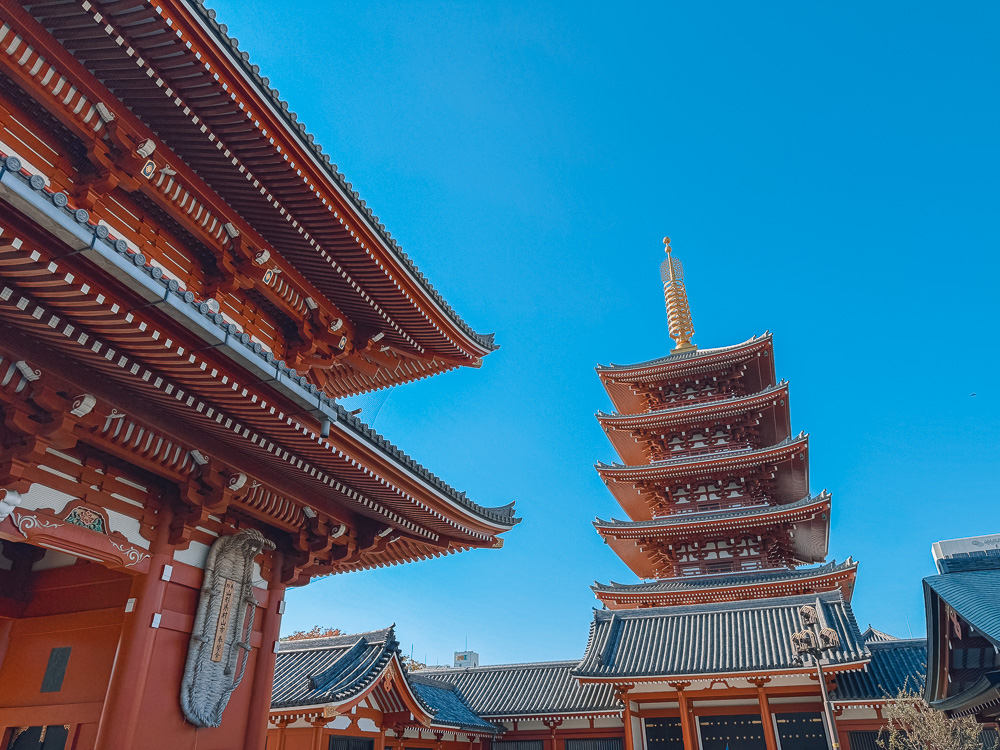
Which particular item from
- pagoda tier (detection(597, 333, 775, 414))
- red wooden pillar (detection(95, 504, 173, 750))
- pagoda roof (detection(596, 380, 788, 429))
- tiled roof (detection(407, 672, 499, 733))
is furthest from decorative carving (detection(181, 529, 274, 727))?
pagoda tier (detection(597, 333, 775, 414))

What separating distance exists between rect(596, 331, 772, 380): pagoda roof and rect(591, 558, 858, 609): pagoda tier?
29.3ft

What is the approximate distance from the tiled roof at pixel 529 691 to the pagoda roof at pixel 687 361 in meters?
12.6

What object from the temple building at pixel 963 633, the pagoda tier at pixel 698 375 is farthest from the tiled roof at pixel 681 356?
the temple building at pixel 963 633

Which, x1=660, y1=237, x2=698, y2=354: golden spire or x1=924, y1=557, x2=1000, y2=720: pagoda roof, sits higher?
x1=660, y1=237, x2=698, y2=354: golden spire

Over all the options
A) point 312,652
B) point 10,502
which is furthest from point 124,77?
point 312,652

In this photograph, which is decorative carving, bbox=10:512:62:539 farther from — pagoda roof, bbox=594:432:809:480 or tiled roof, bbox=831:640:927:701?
pagoda roof, bbox=594:432:809:480

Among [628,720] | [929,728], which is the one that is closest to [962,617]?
[929,728]

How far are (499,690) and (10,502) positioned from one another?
21.4 m

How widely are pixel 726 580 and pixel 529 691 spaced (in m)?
8.27

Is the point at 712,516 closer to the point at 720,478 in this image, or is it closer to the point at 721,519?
the point at 721,519

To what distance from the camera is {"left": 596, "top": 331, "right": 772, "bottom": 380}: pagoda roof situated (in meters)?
26.9

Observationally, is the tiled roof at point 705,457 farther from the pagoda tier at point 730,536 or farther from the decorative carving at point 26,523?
the decorative carving at point 26,523

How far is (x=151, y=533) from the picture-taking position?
7434 mm

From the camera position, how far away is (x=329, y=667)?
1493 cm
